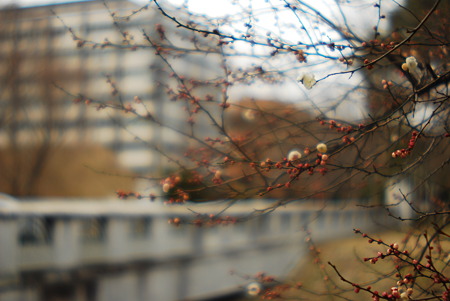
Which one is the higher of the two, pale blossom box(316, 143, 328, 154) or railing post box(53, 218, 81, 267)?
railing post box(53, 218, 81, 267)

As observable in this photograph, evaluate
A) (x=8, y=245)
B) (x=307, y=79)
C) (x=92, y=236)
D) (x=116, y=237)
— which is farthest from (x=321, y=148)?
(x=116, y=237)

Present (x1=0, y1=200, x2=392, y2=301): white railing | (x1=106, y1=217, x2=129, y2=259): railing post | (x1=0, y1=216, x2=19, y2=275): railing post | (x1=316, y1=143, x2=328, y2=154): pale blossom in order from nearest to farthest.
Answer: (x1=316, y1=143, x2=328, y2=154): pale blossom
(x1=0, y1=216, x2=19, y2=275): railing post
(x1=0, y1=200, x2=392, y2=301): white railing
(x1=106, y1=217, x2=129, y2=259): railing post

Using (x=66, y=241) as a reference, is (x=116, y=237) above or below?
above

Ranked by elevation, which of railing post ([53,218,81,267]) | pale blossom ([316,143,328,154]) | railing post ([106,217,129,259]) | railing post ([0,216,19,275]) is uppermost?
railing post ([106,217,129,259])

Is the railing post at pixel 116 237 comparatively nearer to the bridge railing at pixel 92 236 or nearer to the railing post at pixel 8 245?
the bridge railing at pixel 92 236

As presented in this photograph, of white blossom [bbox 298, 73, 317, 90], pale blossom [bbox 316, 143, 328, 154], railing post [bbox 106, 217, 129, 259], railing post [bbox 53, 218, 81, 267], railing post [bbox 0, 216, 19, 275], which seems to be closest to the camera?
pale blossom [bbox 316, 143, 328, 154]

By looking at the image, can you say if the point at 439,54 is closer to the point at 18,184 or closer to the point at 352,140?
the point at 352,140

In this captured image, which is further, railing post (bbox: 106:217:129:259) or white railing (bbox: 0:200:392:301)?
railing post (bbox: 106:217:129:259)

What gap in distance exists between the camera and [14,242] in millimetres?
9320

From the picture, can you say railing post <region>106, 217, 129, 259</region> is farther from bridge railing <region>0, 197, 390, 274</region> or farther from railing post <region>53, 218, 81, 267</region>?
railing post <region>53, 218, 81, 267</region>

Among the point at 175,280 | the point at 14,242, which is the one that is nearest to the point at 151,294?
the point at 175,280

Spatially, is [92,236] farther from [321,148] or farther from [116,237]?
[321,148]

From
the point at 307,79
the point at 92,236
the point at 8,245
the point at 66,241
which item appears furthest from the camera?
the point at 92,236

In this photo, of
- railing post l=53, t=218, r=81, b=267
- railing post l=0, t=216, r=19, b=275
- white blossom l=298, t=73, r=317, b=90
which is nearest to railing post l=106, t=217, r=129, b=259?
railing post l=53, t=218, r=81, b=267
